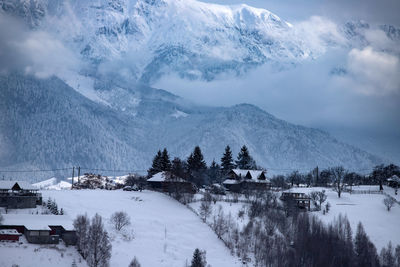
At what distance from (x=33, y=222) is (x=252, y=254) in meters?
37.7

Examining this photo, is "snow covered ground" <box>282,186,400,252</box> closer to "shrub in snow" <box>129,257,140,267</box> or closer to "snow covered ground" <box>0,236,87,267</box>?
"shrub in snow" <box>129,257,140,267</box>

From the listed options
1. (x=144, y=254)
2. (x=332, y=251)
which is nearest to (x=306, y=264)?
(x=332, y=251)

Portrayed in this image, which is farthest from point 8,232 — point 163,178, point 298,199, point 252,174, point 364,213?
point 252,174

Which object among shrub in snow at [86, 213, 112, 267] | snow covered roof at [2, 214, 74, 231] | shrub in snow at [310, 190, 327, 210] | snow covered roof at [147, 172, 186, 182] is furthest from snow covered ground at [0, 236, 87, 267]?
shrub in snow at [310, 190, 327, 210]

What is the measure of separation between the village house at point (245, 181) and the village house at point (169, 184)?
15520 millimetres

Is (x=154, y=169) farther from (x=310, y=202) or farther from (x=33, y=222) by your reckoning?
(x=33, y=222)

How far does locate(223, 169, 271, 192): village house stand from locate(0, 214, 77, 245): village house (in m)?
61.7

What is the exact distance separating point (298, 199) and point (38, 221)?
62164 mm

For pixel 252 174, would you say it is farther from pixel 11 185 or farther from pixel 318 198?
pixel 11 185

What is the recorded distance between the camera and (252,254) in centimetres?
10506

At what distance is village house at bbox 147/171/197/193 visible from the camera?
5271 inches

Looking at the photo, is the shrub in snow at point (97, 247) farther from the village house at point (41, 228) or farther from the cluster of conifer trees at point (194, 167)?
the cluster of conifer trees at point (194, 167)

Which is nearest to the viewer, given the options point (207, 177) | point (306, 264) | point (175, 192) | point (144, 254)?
point (144, 254)

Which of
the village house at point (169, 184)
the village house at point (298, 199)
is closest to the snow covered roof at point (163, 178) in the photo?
the village house at point (169, 184)
